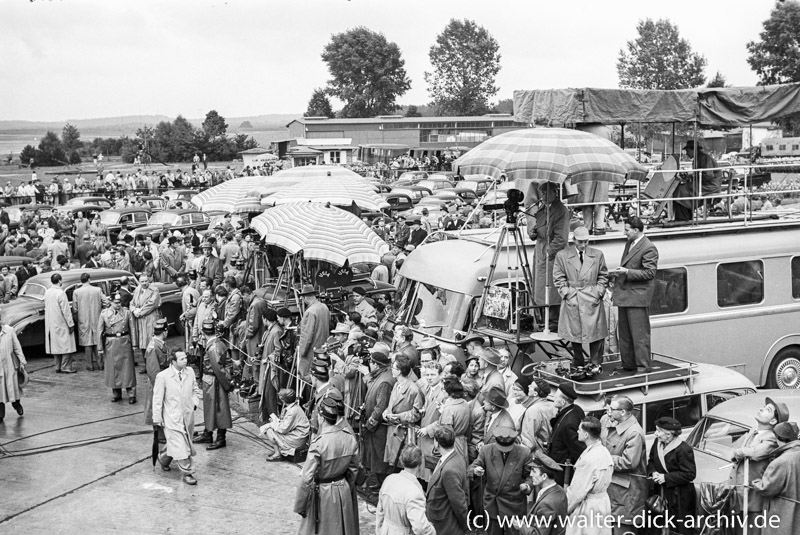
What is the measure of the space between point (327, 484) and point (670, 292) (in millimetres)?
6977

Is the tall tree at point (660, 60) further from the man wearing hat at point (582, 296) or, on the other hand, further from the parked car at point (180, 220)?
the man wearing hat at point (582, 296)

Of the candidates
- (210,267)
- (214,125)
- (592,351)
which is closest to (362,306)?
(592,351)

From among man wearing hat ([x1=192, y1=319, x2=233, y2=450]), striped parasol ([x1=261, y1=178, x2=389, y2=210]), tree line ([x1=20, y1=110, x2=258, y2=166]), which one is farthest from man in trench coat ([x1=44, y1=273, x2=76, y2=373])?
→ tree line ([x1=20, y1=110, x2=258, y2=166])

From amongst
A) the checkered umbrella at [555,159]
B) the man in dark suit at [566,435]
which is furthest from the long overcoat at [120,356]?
the man in dark suit at [566,435]

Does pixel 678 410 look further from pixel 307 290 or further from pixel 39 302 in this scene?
pixel 39 302

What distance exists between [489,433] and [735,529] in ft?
8.10

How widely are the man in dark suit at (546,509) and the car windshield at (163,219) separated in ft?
79.1

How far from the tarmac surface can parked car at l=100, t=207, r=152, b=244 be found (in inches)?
656

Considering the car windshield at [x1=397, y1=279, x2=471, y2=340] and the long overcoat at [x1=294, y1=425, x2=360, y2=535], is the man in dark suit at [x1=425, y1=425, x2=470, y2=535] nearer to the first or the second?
the long overcoat at [x1=294, y1=425, x2=360, y2=535]

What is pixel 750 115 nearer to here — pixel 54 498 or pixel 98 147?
pixel 54 498

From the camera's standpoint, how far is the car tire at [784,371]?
46.3ft

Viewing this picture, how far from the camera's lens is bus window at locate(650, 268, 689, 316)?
43.7 ft

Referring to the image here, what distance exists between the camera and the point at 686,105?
16.7 m

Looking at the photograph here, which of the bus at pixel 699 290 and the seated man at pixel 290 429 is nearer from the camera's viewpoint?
the seated man at pixel 290 429
